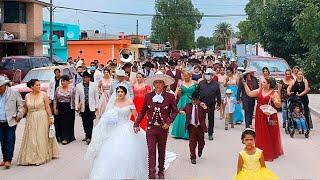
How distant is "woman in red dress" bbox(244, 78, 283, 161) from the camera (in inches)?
423

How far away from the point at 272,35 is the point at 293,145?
21.3 m

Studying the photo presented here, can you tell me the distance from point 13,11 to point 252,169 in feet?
136

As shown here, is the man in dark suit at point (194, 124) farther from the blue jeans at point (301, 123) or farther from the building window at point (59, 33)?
the building window at point (59, 33)

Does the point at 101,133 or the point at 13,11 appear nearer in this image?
the point at 101,133

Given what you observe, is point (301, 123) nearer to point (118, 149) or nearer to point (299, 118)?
point (299, 118)

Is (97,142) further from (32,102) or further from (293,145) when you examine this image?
(293,145)

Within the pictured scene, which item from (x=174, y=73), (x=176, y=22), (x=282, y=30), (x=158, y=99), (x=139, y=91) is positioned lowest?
(x=139, y=91)

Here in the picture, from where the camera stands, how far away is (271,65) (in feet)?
71.5

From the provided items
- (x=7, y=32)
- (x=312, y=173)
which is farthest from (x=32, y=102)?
(x=7, y=32)

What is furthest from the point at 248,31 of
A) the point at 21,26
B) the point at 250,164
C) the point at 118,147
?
the point at 250,164

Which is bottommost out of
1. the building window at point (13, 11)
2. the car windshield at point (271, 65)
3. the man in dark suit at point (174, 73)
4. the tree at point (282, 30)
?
the man in dark suit at point (174, 73)

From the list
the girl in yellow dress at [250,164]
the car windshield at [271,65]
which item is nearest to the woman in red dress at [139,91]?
the girl in yellow dress at [250,164]

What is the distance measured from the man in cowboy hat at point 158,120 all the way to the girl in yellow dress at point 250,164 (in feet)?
7.37

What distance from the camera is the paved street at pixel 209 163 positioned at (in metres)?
9.41
